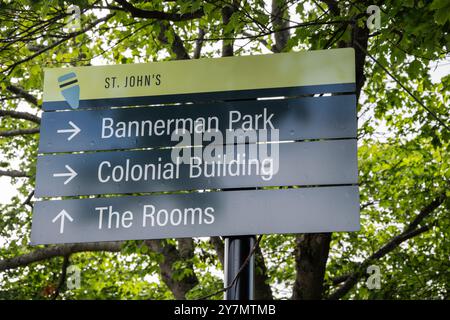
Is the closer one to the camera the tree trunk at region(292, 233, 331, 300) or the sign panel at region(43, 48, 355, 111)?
the sign panel at region(43, 48, 355, 111)

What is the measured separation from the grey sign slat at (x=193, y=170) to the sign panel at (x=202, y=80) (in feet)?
0.97

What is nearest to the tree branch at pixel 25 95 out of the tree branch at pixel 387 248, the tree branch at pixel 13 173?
the tree branch at pixel 13 173

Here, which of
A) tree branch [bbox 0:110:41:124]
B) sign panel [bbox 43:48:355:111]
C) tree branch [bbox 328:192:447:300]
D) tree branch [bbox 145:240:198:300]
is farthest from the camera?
tree branch [bbox 0:110:41:124]

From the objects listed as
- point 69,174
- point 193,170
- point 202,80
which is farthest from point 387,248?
point 69,174

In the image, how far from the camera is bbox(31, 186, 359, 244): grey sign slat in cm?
340

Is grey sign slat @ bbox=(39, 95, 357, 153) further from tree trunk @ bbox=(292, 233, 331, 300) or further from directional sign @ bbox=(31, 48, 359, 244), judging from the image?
tree trunk @ bbox=(292, 233, 331, 300)

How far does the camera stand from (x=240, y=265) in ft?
11.6

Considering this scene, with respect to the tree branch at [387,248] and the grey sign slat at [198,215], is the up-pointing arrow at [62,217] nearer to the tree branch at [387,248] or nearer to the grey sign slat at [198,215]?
the grey sign slat at [198,215]

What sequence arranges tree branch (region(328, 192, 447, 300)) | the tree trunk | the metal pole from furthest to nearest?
tree branch (region(328, 192, 447, 300)), the tree trunk, the metal pole

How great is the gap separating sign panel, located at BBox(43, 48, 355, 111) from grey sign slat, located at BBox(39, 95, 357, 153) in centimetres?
5

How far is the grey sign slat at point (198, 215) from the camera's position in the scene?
3.40 meters

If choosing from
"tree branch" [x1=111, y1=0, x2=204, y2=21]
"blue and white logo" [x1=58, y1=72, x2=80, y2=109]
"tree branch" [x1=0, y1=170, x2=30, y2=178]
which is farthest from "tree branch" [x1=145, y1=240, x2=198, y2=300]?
"blue and white logo" [x1=58, y1=72, x2=80, y2=109]

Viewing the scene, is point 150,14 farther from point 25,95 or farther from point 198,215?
point 25,95

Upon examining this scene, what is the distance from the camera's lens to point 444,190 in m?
10.0
